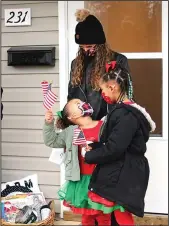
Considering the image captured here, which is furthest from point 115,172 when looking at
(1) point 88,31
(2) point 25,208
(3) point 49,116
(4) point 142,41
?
(4) point 142,41

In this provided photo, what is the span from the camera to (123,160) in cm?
285

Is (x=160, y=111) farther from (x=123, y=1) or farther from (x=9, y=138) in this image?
(x=9, y=138)

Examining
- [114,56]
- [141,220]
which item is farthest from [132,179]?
[141,220]

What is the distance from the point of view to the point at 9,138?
4.50m

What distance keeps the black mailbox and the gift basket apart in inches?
45.9

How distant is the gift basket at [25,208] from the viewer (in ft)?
13.3

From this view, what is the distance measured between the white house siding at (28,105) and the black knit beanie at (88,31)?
1.00m

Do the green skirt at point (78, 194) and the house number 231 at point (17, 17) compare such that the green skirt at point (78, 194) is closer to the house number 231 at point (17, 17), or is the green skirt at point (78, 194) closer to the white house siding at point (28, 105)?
the white house siding at point (28, 105)

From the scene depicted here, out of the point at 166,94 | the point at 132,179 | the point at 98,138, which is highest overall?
the point at 166,94

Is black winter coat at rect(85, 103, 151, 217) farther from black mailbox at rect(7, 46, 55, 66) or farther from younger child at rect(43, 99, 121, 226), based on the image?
black mailbox at rect(7, 46, 55, 66)

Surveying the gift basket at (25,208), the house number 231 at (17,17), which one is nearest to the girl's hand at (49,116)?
the gift basket at (25,208)

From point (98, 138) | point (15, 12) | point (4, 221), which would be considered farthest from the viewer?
point (15, 12)

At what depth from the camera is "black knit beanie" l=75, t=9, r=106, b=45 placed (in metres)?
3.24

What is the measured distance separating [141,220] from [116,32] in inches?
66.7
